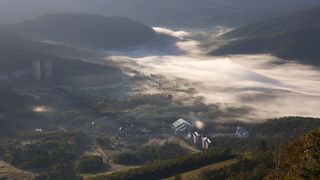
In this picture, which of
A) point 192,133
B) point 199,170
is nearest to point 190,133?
point 192,133

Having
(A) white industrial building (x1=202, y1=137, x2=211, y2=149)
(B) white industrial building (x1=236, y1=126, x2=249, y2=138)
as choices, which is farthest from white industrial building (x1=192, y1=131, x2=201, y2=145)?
(B) white industrial building (x1=236, y1=126, x2=249, y2=138)

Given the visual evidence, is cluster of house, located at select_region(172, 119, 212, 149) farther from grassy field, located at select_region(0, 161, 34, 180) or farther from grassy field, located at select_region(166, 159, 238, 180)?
grassy field, located at select_region(0, 161, 34, 180)

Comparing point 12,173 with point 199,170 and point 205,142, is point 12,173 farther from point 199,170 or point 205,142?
point 205,142

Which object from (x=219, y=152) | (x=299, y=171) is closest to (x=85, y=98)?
(x=219, y=152)

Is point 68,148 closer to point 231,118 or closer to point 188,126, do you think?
point 188,126

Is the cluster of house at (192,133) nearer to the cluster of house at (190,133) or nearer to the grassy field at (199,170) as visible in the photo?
the cluster of house at (190,133)

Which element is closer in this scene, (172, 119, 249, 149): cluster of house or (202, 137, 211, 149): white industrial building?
(202, 137, 211, 149): white industrial building
